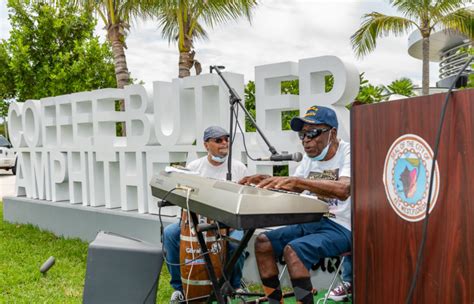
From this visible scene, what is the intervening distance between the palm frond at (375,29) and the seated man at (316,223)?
42.4ft

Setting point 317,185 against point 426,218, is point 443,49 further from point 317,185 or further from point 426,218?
point 426,218

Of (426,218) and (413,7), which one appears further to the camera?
(413,7)

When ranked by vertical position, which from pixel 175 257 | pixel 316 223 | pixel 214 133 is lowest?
pixel 175 257

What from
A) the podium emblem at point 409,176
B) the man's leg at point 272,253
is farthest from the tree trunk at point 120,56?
the podium emblem at point 409,176

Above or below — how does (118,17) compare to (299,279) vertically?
above

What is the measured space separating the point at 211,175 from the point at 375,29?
1259cm

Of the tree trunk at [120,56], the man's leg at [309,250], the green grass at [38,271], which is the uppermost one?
the tree trunk at [120,56]

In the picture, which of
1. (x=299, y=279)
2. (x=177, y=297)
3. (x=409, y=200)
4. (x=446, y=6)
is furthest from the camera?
(x=446, y=6)

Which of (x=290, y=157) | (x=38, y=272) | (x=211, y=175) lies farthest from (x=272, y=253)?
(x=38, y=272)

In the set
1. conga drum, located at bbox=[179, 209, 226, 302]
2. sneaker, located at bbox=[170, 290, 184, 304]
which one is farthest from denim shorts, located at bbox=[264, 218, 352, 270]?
sneaker, located at bbox=[170, 290, 184, 304]

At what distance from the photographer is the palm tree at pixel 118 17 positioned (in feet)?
29.1

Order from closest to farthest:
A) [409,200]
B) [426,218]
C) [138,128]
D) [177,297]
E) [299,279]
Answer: [426,218], [409,200], [299,279], [177,297], [138,128]

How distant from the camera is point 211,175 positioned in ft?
13.9

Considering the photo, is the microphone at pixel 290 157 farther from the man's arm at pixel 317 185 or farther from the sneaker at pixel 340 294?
the sneaker at pixel 340 294
